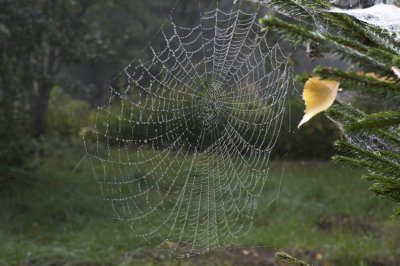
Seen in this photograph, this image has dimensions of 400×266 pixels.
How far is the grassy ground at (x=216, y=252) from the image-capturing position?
7066 mm

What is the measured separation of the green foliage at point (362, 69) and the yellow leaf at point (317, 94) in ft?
0.20

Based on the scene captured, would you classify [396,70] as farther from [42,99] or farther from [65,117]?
[65,117]

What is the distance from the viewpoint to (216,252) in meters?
6.99

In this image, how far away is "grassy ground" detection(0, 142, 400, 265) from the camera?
7.07m

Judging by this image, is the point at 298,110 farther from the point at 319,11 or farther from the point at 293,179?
the point at 319,11

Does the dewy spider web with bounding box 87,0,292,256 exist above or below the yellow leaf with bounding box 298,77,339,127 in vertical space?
below

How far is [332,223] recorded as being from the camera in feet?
29.8

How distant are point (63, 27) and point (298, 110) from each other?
13.7ft

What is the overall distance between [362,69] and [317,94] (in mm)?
238

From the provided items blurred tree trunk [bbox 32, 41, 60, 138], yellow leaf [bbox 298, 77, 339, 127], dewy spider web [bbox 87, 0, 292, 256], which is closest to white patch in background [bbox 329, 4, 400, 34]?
yellow leaf [bbox 298, 77, 339, 127]

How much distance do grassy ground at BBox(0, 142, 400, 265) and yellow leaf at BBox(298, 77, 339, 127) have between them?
4.54m

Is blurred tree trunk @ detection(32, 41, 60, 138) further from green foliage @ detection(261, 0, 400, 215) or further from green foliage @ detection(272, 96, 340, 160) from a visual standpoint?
green foliage @ detection(261, 0, 400, 215)

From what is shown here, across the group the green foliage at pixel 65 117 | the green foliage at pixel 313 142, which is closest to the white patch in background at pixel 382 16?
the green foliage at pixel 65 117

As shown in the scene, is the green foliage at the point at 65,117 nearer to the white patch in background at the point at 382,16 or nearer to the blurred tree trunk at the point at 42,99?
the blurred tree trunk at the point at 42,99
